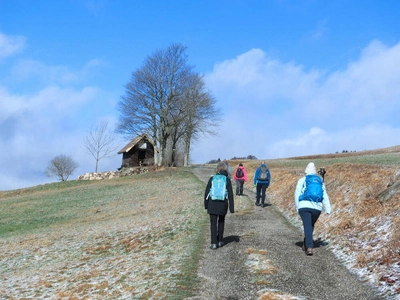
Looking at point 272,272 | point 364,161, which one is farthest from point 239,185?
point 364,161

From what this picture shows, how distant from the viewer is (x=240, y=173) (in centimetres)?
2320

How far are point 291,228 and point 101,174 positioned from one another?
43634 millimetres

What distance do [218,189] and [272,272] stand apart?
3.40 m

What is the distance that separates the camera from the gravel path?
7.23m

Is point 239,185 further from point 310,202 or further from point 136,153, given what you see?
point 136,153

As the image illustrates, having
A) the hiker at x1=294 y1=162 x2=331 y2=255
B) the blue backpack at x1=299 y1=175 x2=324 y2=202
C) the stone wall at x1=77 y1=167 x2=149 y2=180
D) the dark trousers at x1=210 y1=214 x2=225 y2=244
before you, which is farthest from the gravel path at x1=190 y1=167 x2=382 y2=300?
the stone wall at x1=77 y1=167 x2=149 y2=180

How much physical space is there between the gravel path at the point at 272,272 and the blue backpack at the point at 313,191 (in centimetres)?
142

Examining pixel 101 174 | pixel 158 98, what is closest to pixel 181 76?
pixel 158 98

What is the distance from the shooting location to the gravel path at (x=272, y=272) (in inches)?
285

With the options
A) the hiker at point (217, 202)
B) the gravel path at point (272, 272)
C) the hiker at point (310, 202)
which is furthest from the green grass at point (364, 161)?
the hiker at point (217, 202)

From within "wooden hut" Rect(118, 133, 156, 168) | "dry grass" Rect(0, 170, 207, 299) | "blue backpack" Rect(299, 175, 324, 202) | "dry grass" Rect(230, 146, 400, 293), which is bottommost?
"dry grass" Rect(0, 170, 207, 299)

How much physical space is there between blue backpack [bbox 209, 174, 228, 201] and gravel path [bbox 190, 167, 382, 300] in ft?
4.69

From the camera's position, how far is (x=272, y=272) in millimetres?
8367

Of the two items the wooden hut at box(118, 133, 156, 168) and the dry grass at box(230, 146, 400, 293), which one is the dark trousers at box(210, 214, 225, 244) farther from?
the wooden hut at box(118, 133, 156, 168)
